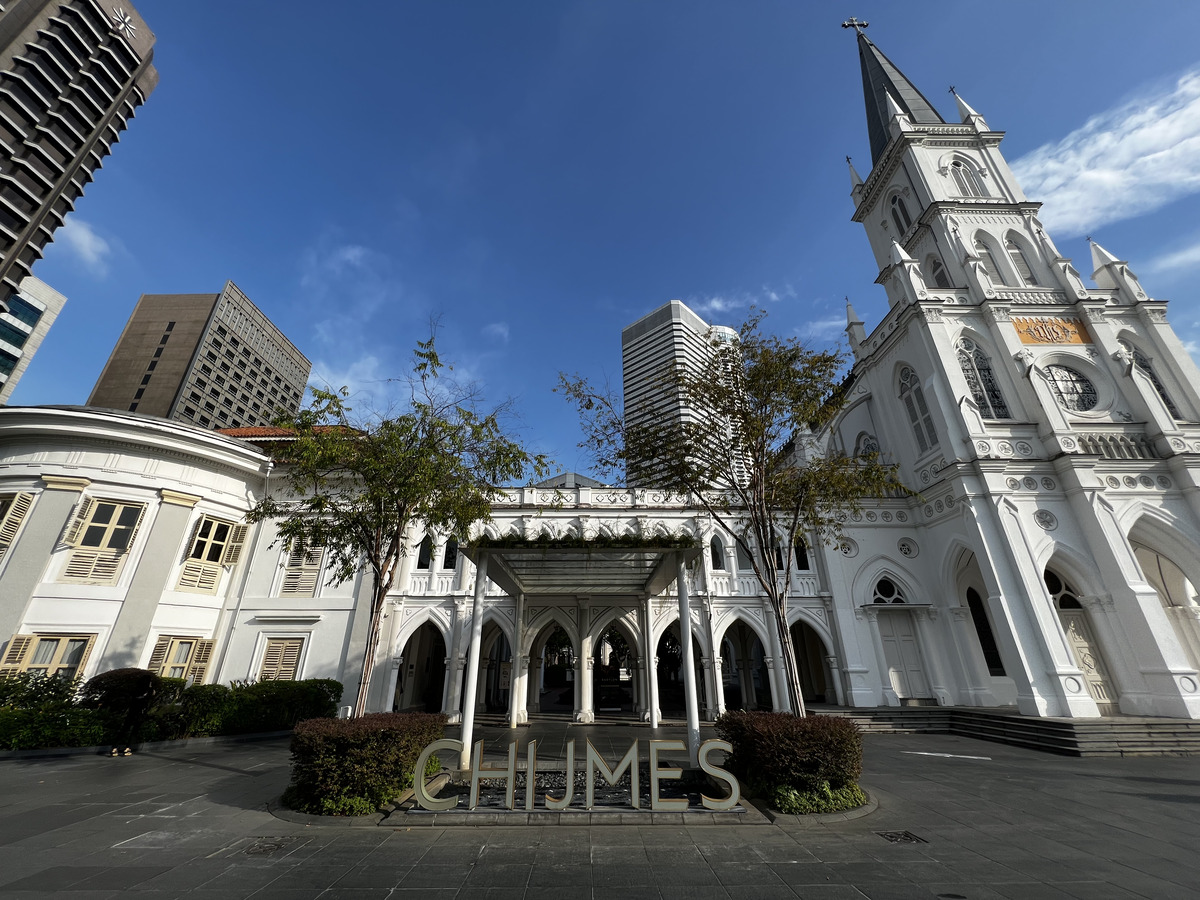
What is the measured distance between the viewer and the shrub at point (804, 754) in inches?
288

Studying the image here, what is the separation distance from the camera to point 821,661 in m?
22.6

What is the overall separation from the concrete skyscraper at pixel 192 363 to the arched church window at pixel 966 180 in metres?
70.9

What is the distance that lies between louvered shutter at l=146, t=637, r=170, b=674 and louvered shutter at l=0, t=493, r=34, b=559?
5.26m

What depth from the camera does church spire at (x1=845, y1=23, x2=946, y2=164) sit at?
29.0 meters

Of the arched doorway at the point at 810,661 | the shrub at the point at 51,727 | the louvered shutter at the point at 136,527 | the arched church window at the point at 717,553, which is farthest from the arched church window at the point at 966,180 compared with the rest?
the shrub at the point at 51,727

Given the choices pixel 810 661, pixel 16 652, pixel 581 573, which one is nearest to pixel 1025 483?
pixel 810 661

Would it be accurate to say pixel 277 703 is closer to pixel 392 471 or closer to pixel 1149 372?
pixel 392 471

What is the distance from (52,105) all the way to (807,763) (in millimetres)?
69224

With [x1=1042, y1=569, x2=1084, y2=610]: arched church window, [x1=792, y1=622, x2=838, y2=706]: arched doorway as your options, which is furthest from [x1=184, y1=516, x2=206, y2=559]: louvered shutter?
[x1=1042, y1=569, x2=1084, y2=610]: arched church window

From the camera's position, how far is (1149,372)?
1948 cm

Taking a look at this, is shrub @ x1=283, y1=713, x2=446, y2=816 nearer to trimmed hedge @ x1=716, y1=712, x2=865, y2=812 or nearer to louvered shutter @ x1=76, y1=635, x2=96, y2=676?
trimmed hedge @ x1=716, y1=712, x2=865, y2=812

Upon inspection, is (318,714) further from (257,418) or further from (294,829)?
(257,418)

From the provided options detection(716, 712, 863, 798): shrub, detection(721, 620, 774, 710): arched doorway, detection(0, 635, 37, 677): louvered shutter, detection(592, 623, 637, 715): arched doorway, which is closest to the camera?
detection(716, 712, 863, 798): shrub

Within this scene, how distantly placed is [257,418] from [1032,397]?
94.9 metres
